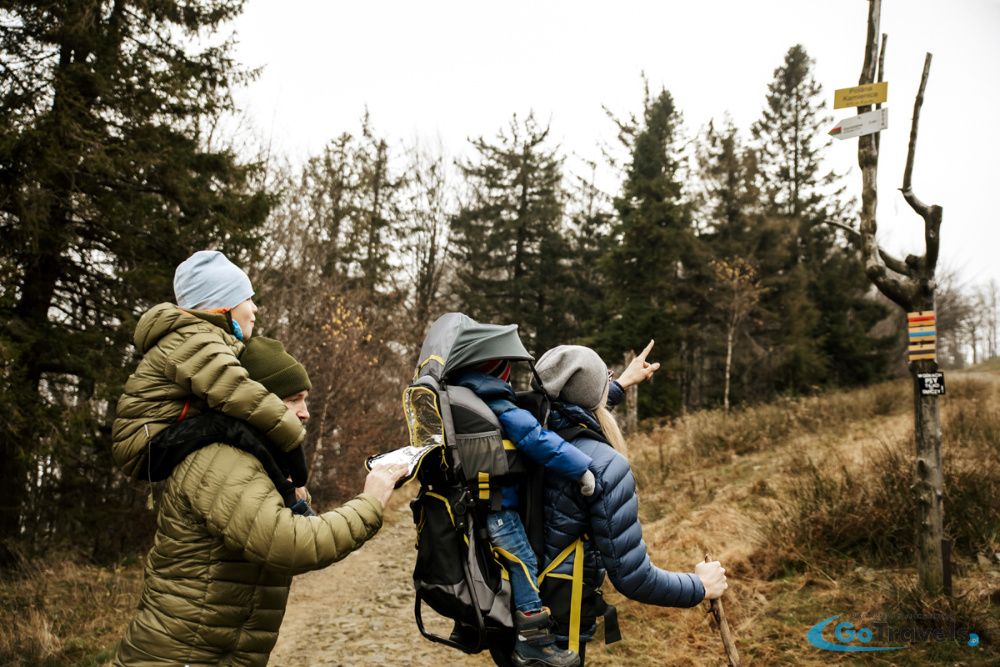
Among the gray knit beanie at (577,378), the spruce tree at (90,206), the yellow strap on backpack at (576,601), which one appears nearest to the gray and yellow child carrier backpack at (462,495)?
the yellow strap on backpack at (576,601)

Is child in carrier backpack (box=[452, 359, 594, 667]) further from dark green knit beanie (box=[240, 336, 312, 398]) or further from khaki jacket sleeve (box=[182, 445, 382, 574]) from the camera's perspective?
dark green knit beanie (box=[240, 336, 312, 398])

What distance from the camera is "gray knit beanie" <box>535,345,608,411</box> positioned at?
265 centimetres

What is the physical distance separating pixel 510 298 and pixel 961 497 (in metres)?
23.0

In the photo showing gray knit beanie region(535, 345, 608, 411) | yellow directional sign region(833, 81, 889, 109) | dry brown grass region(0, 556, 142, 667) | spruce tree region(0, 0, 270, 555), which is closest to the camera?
gray knit beanie region(535, 345, 608, 411)

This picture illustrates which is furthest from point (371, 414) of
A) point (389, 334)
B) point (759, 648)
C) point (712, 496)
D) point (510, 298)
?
point (510, 298)

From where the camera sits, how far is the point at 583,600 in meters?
2.48

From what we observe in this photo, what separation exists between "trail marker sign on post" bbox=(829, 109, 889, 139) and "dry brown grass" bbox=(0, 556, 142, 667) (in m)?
7.70

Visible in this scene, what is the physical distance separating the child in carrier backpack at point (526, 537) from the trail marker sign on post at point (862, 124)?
3.71m

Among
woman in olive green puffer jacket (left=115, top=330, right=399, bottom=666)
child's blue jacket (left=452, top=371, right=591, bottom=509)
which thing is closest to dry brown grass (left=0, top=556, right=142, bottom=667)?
woman in olive green puffer jacket (left=115, top=330, right=399, bottom=666)

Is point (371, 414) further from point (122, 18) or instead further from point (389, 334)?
point (122, 18)

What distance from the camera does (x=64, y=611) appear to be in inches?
257

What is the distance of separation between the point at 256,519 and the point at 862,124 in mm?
5027

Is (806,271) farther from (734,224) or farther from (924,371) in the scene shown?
(924,371)

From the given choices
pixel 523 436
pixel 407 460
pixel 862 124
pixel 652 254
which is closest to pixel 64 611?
pixel 407 460
